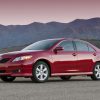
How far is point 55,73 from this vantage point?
17531mm

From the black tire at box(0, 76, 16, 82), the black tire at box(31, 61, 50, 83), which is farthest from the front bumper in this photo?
the black tire at box(0, 76, 16, 82)

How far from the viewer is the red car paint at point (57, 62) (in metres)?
16.9

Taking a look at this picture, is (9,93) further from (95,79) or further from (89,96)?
(95,79)

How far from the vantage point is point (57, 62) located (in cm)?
1758

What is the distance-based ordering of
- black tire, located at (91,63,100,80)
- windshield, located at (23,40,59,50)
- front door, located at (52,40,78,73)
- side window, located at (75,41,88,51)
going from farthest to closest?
1. black tire, located at (91,63,100,80)
2. side window, located at (75,41,88,51)
3. windshield, located at (23,40,59,50)
4. front door, located at (52,40,78,73)

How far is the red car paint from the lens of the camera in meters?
16.9

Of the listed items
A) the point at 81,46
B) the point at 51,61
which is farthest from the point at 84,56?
the point at 51,61

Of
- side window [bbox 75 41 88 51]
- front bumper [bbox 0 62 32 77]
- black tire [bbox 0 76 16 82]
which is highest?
side window [bbox 75 41 88 51]

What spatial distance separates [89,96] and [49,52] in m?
5.65

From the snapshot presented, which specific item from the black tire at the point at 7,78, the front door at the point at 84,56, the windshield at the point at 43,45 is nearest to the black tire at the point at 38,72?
the windshield at the point at 43,45

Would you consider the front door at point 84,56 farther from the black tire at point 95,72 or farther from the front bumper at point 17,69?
the front bumper at point 17,69

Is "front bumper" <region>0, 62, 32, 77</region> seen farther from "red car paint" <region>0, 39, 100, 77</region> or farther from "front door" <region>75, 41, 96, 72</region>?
"front door" <region>75, 41, 96, 72</region>

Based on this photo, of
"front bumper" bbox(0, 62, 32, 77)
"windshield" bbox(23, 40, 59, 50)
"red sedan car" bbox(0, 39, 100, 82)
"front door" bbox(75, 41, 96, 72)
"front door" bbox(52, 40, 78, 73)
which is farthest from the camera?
"front door" bbox(75, 41, 96, 72)

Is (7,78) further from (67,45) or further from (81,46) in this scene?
(81,46)
